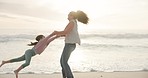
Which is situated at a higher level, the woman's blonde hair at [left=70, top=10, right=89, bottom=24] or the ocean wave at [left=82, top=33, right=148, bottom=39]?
the woman's blonde hair at [left=70, top=10, right=89, bottom=24]

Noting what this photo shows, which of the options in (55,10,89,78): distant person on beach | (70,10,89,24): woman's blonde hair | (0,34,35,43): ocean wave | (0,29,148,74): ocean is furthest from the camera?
(0,34,35,43): ocean wave

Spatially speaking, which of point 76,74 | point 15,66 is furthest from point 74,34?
point 15,66

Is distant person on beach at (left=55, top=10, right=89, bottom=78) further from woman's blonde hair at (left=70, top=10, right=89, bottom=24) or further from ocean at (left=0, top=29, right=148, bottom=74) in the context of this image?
ocean at (left=0, top=29, right=148, bottom=74)

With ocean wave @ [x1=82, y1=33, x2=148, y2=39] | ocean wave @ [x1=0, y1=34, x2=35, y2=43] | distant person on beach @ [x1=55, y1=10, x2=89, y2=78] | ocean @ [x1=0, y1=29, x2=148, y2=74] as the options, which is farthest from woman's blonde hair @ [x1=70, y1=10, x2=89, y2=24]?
ocean wave @ [x1=82, y1=33, x2=148, y2=39]

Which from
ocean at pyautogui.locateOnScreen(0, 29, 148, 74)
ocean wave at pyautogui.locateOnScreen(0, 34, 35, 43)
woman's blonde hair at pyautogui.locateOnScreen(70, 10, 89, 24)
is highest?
woman's blonde hair at pyautogui.locateOnScreen(70, 10, 89, 24)

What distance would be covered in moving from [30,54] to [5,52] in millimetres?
7067

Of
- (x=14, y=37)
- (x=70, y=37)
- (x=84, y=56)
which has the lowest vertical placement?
(x=84, y=56)

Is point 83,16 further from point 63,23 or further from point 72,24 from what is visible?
point 63,23

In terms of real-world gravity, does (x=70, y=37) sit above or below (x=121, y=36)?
above

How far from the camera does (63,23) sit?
2309 centimetres

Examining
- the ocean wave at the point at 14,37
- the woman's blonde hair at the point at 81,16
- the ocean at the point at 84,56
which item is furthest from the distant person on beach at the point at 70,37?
the ocean wave at the point at 14,37

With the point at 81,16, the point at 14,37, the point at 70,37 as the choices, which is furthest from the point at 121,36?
the point at 70,37

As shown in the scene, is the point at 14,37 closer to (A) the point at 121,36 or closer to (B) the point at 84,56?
(B) the point at 84,56

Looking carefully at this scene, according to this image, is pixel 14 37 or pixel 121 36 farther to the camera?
pixel 121 36
